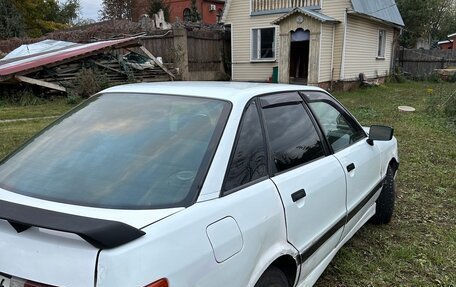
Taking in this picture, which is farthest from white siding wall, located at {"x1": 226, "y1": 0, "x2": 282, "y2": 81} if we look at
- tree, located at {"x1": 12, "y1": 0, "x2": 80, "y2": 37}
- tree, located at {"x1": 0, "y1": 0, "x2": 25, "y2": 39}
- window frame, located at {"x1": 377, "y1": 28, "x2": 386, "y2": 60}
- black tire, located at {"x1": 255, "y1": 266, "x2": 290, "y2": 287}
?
tree, located at {"x1": 12, "y1": 0, "x2": 80, "y2": 37}

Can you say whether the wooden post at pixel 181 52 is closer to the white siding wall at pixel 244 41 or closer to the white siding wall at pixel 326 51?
the white siding wall at pixel 244 41

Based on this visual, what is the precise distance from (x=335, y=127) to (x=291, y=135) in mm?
861

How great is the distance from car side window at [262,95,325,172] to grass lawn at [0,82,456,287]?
1145 millimetres

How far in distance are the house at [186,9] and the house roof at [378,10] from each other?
1868 centimetres

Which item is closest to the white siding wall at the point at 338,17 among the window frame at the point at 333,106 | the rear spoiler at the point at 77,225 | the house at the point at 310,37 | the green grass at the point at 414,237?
the house at the point at 310,37

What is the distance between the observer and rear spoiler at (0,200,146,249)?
135cm

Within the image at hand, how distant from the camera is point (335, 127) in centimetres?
328

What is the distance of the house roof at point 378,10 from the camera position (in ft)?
53.1

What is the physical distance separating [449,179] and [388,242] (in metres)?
2.37

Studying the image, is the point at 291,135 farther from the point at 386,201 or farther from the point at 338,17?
the point at 338,17

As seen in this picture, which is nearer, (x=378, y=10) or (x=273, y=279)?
(x=273, y=279)

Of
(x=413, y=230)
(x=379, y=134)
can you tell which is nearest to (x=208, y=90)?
(x=379, y=134)

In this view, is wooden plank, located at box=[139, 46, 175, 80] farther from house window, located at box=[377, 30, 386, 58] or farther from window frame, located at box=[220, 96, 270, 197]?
window frame, located at box=[220, 96, 270, 197]

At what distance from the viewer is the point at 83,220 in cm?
145
